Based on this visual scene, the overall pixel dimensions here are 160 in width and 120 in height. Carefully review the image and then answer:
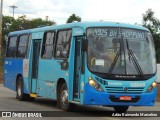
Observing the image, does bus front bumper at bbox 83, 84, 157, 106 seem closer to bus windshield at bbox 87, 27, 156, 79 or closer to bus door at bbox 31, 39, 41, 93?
bus windshield at bbox 87, 27, 156, 79

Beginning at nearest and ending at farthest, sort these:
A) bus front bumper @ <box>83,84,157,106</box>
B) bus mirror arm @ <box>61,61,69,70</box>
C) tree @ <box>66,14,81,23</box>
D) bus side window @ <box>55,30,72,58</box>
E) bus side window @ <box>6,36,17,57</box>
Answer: bus front bumper @ <box>83,84,157,106</box> < bus mirror arm @ <box>61,61,69,70</box> < bus side window @ <box>55,30,72,58</box> < bus side window @ <box>6,36,17,57</box> < tree @ <box>66,14,81,23</box>

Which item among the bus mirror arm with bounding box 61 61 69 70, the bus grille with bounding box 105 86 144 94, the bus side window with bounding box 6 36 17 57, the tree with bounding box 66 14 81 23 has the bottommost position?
the bus grille with bounding box 105 86 144 94

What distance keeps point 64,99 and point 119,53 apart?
266 cm

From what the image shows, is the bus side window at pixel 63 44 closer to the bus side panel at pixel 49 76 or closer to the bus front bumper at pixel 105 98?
the bus side panel at pixel 49 76

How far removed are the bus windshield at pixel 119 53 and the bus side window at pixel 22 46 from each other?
6.47 metres

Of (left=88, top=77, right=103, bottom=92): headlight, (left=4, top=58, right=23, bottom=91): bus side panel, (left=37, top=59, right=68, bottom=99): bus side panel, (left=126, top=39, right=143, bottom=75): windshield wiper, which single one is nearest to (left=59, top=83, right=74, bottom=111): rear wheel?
(left=37, top=59, right=68, bottom=99): bus side panel

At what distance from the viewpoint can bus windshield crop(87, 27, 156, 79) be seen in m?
14.5

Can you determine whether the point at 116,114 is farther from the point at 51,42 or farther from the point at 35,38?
the point at 35,38

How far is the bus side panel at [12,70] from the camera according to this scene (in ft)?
70.4

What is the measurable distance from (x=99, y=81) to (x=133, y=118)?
1.50 metres

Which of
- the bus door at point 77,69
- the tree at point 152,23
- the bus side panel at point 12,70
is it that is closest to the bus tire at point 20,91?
the bus side panel at point 12,70

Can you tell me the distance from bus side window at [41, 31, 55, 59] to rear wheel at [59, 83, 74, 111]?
182 centimetres

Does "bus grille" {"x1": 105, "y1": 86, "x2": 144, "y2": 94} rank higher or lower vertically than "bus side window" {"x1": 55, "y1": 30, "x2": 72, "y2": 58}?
lower

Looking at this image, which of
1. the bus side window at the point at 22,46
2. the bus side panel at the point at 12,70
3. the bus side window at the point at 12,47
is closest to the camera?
the bus side window at the point at 22,46
